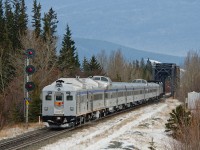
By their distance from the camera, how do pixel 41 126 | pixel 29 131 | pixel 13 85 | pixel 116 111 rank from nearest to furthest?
1. pixel 29 131
2. pixel 41 126
3. pixel 116 111
4. pixel 13 85

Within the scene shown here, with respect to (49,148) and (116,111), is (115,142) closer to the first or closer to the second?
(49,148)

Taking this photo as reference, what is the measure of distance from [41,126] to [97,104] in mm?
5772

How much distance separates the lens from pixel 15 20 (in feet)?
292

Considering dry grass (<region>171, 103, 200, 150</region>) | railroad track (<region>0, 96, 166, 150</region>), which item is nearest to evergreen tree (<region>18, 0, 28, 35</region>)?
railroad track (<region>0, 96, 166, 150</region>)

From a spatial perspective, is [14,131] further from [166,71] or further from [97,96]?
[166,71]

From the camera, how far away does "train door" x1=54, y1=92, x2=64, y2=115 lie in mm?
27891

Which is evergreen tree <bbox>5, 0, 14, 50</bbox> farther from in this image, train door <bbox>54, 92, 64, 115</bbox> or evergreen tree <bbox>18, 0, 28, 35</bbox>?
train door <bbox>54, 92, 64, 115</bbox>

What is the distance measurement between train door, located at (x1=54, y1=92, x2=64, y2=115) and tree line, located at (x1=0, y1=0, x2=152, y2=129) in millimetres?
3900

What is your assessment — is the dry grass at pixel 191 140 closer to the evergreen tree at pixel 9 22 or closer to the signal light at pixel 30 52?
the signal light at pixel 30 52

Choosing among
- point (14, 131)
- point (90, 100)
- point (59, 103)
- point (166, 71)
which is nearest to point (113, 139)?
point (59, 103)

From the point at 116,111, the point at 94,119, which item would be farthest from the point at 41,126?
the point at 116,111

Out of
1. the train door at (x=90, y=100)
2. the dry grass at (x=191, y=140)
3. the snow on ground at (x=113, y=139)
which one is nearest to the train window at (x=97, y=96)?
the train door at (x=90, y=100)

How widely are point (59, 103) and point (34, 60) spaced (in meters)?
30.7

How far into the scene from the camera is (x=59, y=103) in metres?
28.1
